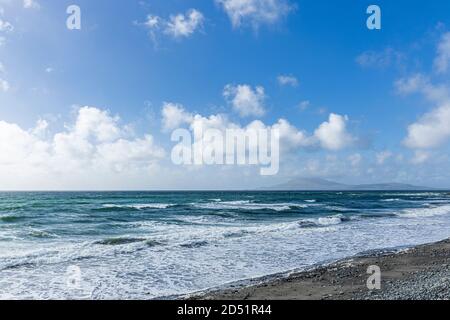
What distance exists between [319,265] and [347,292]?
158 inches

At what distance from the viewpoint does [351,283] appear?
10.7 metres

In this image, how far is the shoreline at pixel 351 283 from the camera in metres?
9.14

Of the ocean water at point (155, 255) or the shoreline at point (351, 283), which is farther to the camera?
the ocean water at point (155, 255)

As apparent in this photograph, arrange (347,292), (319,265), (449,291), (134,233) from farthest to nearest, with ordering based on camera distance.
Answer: (134,233) → (319,265) → (347,292) → (449,291)

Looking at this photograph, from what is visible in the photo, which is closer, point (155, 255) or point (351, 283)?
point (351, 283)

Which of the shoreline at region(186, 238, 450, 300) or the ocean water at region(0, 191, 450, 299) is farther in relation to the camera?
the ocean water at region(0, 191, 450, 299)

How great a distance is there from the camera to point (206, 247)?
1775 centimetres

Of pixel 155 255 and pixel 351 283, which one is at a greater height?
pixel 351 283

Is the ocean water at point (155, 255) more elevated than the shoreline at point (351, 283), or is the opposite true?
the shoreline at point (351, 283)

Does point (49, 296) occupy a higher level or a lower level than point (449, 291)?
lower

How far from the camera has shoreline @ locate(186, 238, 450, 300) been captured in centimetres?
914

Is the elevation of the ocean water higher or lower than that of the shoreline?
lower
